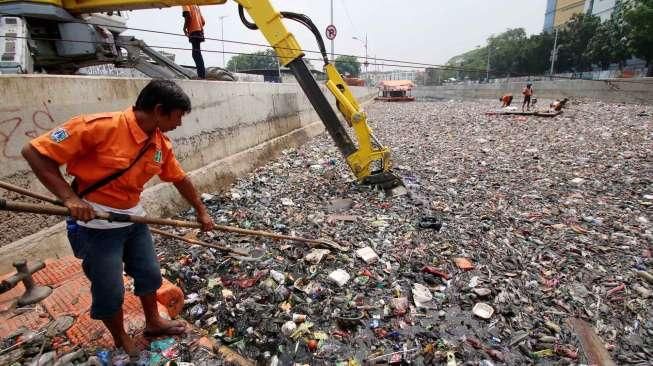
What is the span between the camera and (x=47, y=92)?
305cm

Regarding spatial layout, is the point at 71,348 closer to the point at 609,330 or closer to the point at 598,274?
the point at 609,330

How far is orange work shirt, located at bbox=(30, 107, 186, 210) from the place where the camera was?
1623 mm

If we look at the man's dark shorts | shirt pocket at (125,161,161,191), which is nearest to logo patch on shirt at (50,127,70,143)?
shirt pocket at (125,161,161,191)

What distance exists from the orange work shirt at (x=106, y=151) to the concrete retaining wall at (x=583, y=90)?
64.4 ft

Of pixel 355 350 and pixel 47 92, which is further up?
pixel 47 92

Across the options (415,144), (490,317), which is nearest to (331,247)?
(490,317)

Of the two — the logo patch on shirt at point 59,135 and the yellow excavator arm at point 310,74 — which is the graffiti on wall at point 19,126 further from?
the yellow excavator arm at point 310,74

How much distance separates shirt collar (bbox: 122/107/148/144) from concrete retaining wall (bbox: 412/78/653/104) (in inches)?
773

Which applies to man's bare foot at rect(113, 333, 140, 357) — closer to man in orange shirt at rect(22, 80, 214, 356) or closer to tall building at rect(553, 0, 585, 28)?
man in orange shirt at rect(22, 80, 214, 356)

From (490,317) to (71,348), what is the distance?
292cm

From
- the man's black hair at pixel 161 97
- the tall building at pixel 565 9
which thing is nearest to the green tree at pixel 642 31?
the man's black hair at pixel 161 97

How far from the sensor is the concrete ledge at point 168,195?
109 inches

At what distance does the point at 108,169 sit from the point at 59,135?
0.83 feet

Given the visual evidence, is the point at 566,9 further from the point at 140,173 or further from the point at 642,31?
the point at 140,173
